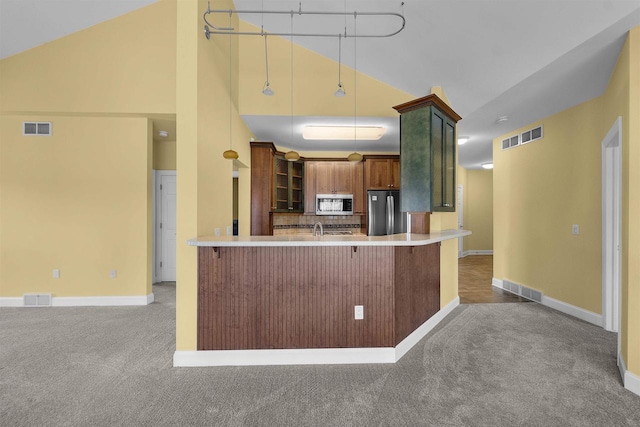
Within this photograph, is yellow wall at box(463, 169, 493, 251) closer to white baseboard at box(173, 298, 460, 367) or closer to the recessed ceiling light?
the recessed ceiling light

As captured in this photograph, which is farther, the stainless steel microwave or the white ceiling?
the stainless steel microwave

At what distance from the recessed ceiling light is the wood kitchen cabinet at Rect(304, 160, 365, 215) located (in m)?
→ 0.82

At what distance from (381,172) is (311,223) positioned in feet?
5.83

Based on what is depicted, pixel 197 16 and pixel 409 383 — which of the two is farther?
pixel 197 16

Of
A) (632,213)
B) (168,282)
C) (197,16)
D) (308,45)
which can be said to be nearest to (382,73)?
(308,45)

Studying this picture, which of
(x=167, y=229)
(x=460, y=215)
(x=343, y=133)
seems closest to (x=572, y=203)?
(x=343, y=133)

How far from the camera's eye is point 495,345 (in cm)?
308

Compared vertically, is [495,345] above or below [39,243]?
below

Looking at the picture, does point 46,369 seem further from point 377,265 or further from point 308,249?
point 377,265

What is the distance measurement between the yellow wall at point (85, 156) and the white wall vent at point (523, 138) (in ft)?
A: 17.1

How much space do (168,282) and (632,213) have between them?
633cm

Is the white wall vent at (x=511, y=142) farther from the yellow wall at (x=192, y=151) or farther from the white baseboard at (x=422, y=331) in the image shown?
the yellow wall at (x=192, y=151)

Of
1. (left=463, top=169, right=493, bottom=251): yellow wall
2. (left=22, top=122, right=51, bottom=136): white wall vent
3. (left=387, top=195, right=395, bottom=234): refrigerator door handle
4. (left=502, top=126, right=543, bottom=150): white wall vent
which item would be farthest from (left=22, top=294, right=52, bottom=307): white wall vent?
(left=463, top=169, right=493, bottom=251): yellow wall

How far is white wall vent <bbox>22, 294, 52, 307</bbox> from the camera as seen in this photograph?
4320 millimetres
